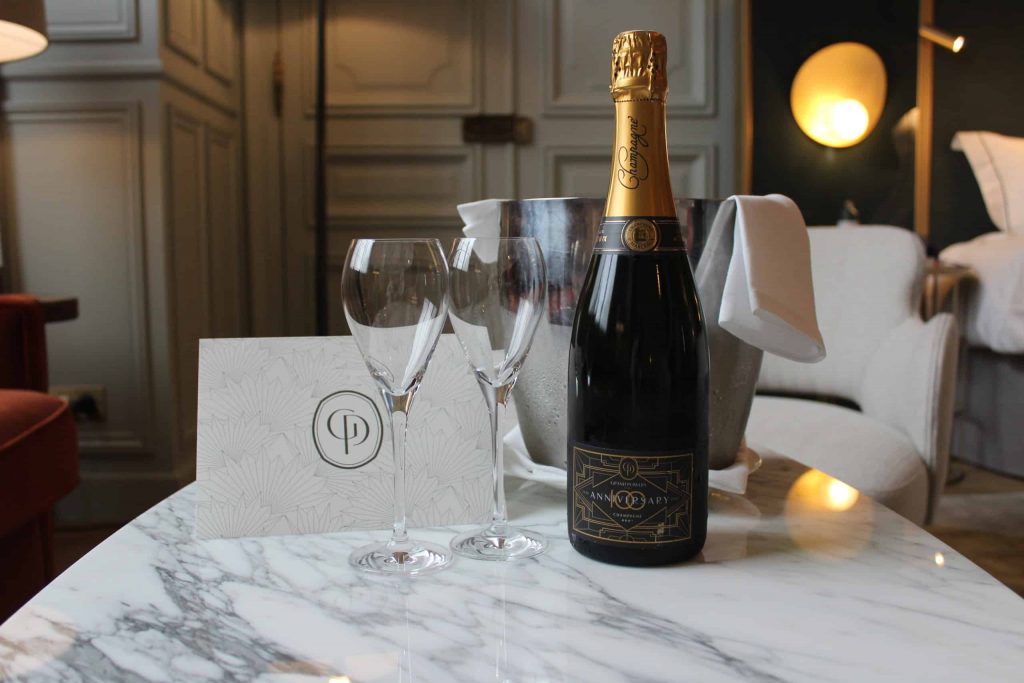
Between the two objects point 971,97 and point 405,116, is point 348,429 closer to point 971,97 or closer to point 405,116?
point 405,116

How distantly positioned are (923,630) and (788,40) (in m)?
2.50

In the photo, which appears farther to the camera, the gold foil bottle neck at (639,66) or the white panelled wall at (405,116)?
the white panelled wall at (405,116)

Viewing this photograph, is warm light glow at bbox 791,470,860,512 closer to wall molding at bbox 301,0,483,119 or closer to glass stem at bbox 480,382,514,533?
glass stem at bbox 480,382,514,533

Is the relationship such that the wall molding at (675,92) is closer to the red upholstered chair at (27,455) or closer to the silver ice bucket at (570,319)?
the red upholstered chair at (27,455)

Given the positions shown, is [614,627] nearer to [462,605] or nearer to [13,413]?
[462,605]

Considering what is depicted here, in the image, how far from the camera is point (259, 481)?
57cm

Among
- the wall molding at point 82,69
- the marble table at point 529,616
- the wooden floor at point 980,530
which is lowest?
the wooden floor at point 980,530

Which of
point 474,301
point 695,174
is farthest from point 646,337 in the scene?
point 695,174

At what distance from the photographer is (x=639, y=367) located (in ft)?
1.71

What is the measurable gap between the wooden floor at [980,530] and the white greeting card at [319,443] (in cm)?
134

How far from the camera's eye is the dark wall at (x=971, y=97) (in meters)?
2.75

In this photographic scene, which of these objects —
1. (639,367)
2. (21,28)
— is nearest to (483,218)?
(639,367)

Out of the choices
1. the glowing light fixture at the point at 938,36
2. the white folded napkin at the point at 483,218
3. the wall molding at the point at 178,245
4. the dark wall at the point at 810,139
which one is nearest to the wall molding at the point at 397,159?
the wall molding at the point at 178,245

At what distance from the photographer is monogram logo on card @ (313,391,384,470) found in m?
0.58
